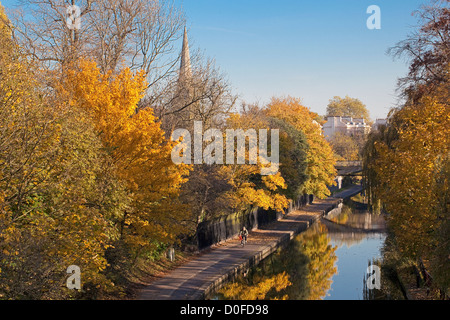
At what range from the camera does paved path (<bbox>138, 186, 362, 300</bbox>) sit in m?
19.9

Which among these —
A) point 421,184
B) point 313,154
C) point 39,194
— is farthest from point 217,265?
point 313,154

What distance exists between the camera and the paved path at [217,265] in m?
19.9

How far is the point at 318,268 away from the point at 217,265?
6.58 meters

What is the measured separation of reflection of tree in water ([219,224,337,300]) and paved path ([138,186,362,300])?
61 centimetres

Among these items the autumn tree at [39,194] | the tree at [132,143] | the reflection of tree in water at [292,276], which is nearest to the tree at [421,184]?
the reflection of tree in water at [292,276]

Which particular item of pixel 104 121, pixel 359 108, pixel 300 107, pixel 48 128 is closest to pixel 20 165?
pixel 48 128

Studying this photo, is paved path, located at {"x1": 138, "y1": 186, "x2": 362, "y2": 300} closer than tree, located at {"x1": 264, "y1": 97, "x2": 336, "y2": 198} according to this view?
Yes

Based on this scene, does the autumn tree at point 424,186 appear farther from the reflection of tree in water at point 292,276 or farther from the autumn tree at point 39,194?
the autumn tree at point 39,194

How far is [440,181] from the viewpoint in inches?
653

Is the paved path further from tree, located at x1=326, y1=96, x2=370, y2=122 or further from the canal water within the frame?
tree, located at x1=326, y1=96, x2=370, y2=122

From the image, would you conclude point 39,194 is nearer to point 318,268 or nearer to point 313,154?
point 318,268

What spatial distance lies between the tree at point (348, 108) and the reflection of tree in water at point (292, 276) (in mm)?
145043


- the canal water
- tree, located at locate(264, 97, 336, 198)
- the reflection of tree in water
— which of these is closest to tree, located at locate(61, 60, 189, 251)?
the canal water

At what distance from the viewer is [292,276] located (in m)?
27.1
